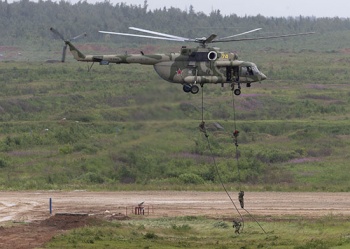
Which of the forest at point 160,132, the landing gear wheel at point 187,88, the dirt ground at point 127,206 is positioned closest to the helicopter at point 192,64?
the landing gear wheel at point 187,88

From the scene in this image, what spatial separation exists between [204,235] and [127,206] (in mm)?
9881

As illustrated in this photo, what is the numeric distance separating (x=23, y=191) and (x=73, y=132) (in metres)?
13.9

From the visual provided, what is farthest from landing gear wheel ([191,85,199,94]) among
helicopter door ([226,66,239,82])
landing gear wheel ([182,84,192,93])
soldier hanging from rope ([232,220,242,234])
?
soldier hanging from rope ([232,220,242,234])

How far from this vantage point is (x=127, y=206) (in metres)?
60.5

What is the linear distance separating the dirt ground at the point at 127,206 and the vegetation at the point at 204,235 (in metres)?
1.99

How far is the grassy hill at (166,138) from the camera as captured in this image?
66.9m

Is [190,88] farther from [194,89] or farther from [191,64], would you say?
[191,64]

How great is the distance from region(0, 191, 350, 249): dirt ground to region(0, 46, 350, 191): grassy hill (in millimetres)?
3280

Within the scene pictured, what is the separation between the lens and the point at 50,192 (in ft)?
219

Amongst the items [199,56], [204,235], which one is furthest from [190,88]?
[204,235]

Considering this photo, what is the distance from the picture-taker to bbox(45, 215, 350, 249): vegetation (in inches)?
1865

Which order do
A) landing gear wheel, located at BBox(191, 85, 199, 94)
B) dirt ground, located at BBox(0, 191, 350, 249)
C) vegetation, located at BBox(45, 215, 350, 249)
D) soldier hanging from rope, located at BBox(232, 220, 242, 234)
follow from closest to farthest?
vegetation, located at BBox(45, 215, 350, 249)
landing gear wheel, located at BBox(191, 85, 199, 94)
soldier hanging from rope, located at BBox(232, 220, 242, 234)
dirt ground, located at BBox(0, 191, 350, 249)

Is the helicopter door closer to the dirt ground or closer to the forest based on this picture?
the forest

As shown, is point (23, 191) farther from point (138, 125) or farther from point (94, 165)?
point (138, 125)
